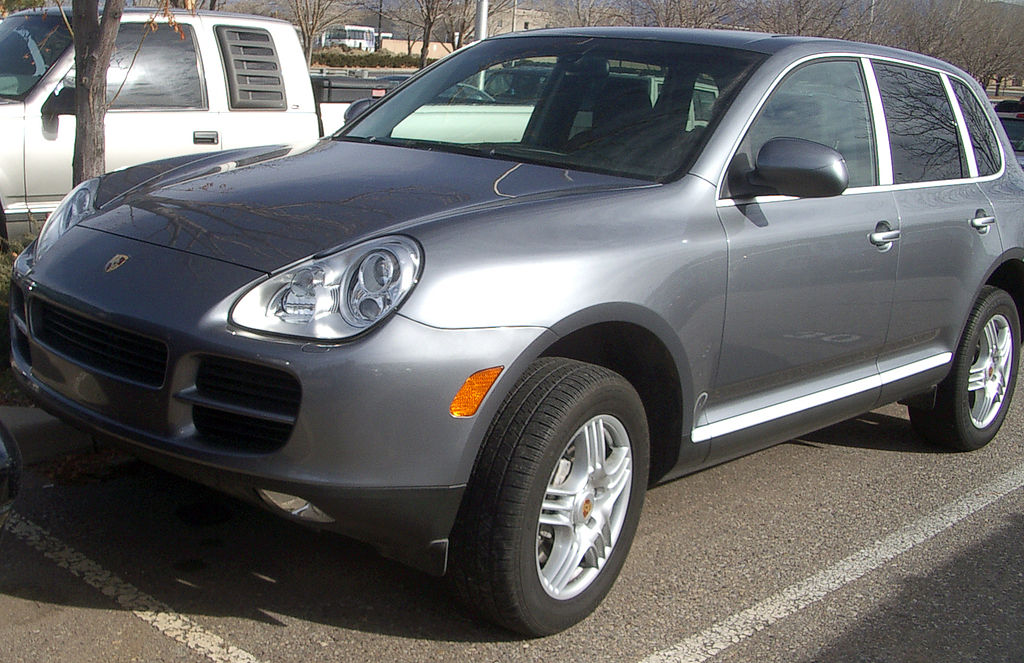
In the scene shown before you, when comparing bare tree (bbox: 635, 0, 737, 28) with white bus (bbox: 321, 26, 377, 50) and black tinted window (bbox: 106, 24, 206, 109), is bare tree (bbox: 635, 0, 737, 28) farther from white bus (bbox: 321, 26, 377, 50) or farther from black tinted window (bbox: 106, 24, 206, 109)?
white bus (bbox: 321, 26, 377, 50)

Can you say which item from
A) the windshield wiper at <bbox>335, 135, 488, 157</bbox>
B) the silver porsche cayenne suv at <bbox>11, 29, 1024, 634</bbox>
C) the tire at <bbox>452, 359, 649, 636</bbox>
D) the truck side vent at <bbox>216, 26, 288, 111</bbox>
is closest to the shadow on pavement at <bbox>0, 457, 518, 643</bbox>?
the tire at <bbox>452, 359, 649, 636</bbox>

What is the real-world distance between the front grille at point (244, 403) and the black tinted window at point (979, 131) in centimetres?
373

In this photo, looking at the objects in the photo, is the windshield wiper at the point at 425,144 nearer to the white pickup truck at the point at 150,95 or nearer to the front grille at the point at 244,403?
the front grille at the point at 244,403

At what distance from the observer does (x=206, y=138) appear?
7.77m

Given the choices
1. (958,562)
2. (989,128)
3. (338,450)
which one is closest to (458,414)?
(338,450)

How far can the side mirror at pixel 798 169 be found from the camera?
12.4 feet

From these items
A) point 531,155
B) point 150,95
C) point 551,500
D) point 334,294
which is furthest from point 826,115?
point 150,95

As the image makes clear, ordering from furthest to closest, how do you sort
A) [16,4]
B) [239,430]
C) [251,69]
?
[16,4] → [251,69] → [239,430]

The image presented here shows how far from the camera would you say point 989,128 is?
219 inches

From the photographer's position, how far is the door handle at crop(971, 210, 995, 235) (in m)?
4.94

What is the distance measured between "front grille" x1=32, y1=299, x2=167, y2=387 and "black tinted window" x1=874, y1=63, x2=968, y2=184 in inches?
120

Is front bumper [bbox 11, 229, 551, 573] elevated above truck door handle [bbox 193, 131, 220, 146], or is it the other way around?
front bumper [bbox 11, 229, 551, 573]

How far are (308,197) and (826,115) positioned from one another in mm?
2107

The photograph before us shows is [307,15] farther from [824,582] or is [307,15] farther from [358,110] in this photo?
[824,582]
